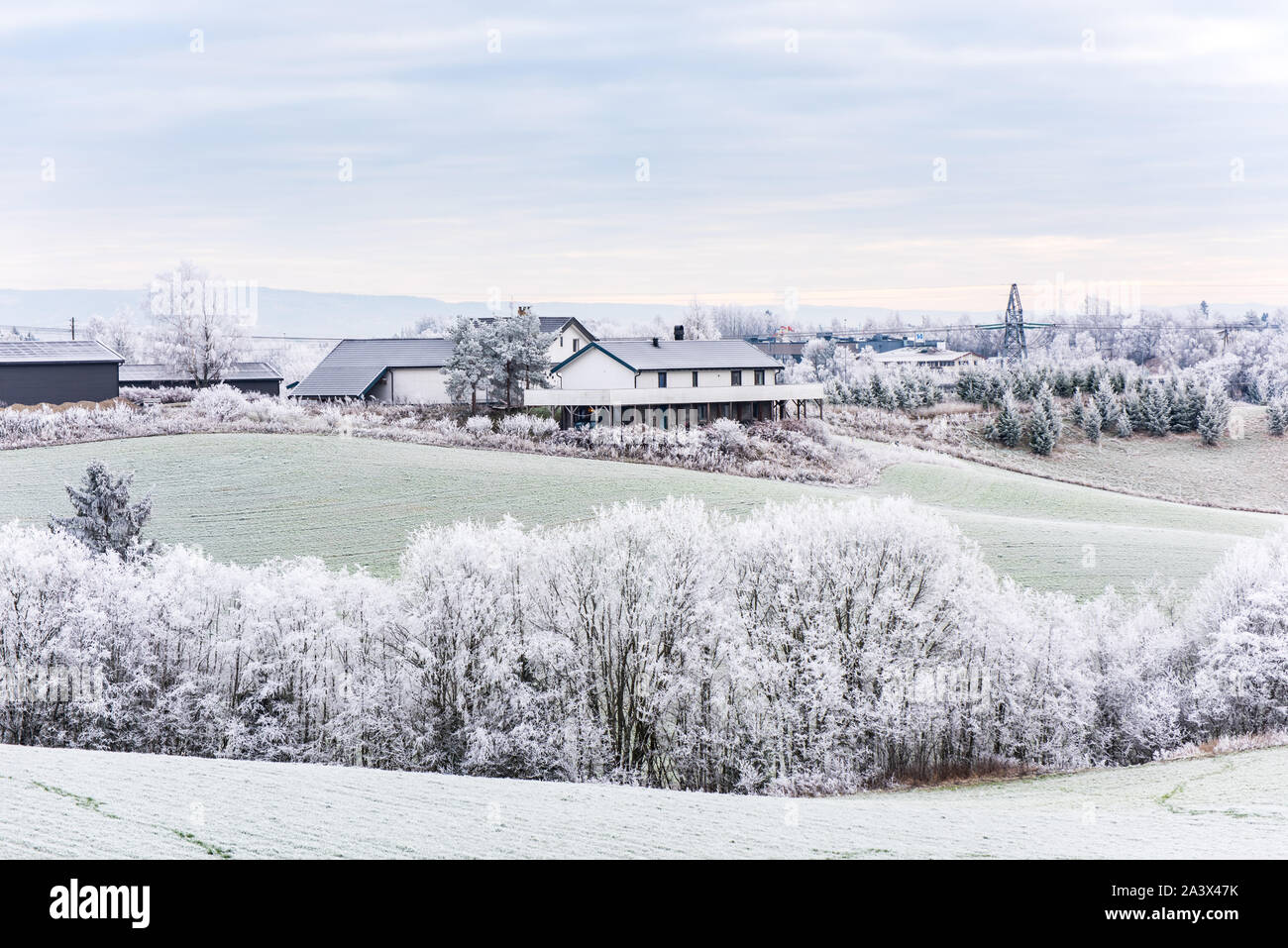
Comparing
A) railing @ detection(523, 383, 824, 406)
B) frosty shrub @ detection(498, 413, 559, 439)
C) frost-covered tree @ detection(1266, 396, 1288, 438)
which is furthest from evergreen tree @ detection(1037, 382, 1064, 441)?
frosty shrub @ detection(498, 413, 559, 439)

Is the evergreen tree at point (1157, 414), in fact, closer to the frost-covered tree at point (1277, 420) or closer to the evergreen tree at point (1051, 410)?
the evergreen tree at point (1051, 410)

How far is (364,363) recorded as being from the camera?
66.2 m

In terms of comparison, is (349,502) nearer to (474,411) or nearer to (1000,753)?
(474,411)

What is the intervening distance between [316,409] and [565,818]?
4635 centimetres

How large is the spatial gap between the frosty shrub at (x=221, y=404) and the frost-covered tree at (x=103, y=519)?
71.3 ft

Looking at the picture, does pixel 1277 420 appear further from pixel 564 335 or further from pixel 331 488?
pixel 331 488

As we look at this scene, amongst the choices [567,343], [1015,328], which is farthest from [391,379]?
[1015,328]

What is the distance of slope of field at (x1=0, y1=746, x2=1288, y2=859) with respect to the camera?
42.4ft

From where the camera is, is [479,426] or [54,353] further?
[54,353]

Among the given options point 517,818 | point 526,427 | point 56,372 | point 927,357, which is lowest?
point 517,818

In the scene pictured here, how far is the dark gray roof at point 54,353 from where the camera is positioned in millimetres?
54656

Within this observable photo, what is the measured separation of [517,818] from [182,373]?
6550 centimetres

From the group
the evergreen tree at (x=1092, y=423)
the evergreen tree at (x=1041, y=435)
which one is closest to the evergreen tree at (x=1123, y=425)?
the evergreen tree at (x=1092, y=423)

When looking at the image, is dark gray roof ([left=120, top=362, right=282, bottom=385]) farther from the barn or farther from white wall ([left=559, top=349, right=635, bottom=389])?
white wall ([left=559, top=349, right=635, bottom=389])
